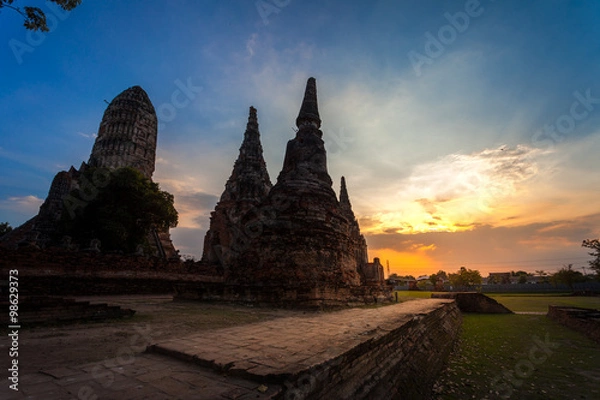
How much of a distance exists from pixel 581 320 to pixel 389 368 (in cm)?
1106

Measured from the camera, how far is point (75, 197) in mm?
19531

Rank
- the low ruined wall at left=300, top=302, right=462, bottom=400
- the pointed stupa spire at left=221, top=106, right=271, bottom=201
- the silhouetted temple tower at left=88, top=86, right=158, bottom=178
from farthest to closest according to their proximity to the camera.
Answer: the silhouetted temple tower at left=88, top=86, right=158, bottom=178
the pointed stupa spire at left=221, top=106, right=271, bottom=201
the low ruined wall at left=300, top=302, right=462, bottom=400

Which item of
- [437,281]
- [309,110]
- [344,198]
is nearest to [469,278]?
[437,281]

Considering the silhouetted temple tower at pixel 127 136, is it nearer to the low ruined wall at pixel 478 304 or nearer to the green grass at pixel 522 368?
the low ruined wall at pixel 478 304

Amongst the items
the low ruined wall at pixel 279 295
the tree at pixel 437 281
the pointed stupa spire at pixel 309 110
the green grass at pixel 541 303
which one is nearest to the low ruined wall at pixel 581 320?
the green grass at pixel 541 303

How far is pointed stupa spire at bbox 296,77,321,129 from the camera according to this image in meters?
15.0

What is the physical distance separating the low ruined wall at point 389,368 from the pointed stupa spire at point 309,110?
11133 mm

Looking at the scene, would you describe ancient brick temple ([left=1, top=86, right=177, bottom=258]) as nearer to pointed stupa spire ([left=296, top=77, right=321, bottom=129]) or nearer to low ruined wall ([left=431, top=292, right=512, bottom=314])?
pointed stupa spire ([left=296, top=77, right=321, bottom=129])

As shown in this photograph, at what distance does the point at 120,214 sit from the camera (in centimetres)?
1852

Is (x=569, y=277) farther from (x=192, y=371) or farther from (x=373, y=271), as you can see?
(x=192, y=371)

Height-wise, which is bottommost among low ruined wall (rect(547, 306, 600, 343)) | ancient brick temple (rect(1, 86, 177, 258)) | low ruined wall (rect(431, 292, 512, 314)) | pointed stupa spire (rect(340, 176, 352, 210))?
low ruined wall (rect(431, 292, 512, 314))

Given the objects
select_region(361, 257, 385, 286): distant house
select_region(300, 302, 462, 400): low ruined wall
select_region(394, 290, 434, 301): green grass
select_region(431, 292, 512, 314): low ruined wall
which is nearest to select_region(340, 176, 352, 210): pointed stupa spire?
select_region(361, 257, 385, 286): distant house

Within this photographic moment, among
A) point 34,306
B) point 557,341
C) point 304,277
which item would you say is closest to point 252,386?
point 34,306

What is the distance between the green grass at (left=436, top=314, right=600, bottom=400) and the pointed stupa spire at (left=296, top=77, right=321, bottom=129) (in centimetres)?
1172
